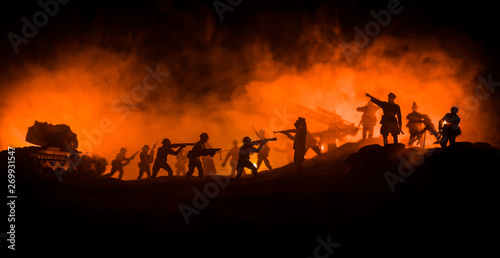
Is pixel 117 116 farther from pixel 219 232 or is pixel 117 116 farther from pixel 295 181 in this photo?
pixel 219 232

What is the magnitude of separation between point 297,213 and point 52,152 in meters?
10.7

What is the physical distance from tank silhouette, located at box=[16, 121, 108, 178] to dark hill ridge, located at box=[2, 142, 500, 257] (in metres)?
2.49

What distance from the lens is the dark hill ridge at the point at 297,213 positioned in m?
6.58

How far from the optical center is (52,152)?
13352 millimetres

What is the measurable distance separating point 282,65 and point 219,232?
2044cm

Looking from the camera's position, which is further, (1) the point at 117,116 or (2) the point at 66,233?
(1) the point at 117,116

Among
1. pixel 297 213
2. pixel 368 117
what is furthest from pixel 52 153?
pixel 368 117

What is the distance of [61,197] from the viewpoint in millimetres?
8969

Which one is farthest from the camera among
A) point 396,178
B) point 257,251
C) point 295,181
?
point 295,181

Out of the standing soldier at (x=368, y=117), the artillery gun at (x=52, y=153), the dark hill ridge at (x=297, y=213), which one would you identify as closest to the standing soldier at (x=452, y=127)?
the dark hill ridge at (x=297, y=213)

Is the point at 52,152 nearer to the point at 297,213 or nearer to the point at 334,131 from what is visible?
the point at 297,213

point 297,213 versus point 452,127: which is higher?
point 452,127

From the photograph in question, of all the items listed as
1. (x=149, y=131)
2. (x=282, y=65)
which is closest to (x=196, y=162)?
(x=282, y=65)

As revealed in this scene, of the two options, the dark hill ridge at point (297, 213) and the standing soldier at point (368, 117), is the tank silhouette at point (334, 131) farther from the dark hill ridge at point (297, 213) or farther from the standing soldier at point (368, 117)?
the dark hill ridge at point (297, 213)
